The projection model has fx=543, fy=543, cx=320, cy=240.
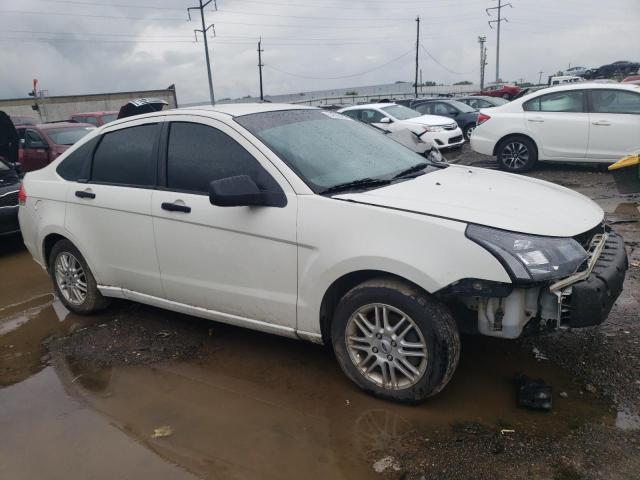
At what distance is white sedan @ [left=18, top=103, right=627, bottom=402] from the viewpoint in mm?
2758

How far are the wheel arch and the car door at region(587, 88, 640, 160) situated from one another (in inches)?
301

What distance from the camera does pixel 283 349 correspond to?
154 inches

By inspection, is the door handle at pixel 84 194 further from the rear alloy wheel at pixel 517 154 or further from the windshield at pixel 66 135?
the windshield at pixel 66 135

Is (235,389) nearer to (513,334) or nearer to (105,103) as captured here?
(513,334)

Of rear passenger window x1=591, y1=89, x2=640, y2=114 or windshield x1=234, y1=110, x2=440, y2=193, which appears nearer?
windshield x1=234, y1=110, x2=440, y2=193

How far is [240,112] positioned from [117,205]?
1180mm

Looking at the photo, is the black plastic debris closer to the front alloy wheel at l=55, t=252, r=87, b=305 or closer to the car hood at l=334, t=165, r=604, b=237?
the car hood at l=334, t=165, r=604, b=237

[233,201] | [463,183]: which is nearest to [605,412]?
[463,183]

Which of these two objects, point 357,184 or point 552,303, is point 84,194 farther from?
point 552,303

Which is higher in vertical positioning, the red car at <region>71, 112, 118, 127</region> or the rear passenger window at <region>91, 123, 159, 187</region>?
the rear passenger window at <region>91, 123, 159, 187</region>

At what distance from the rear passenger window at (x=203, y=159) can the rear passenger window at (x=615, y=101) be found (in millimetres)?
7830

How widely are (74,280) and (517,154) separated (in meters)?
8.13

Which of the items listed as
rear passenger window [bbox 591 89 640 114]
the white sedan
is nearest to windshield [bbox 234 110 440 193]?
the white sedan

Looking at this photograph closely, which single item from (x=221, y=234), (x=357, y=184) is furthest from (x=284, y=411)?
(x=357, y=184)
